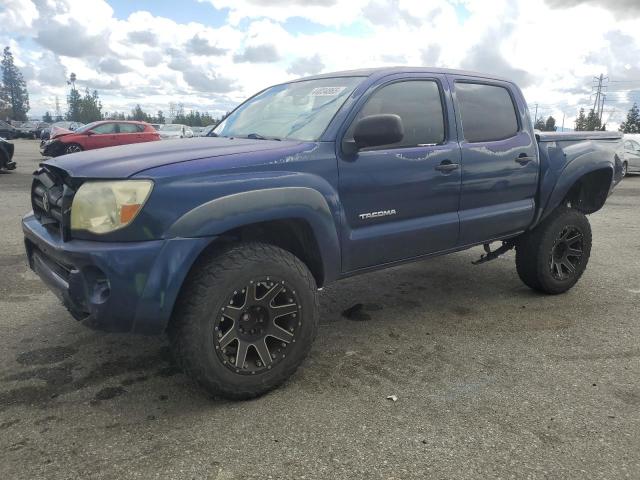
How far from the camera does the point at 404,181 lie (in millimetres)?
3402

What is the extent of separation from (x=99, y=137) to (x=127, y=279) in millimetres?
16391

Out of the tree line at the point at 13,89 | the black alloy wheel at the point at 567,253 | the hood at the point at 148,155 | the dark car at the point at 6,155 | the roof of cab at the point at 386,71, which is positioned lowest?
the black alloy wheel at the point at 567,253

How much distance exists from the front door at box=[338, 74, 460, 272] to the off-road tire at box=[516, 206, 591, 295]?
106 cm

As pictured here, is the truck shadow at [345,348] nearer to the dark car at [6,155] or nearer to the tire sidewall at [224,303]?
the tire sidewall at [224,303]

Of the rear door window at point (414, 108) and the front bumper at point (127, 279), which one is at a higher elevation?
the rear door window at point (414, 108)

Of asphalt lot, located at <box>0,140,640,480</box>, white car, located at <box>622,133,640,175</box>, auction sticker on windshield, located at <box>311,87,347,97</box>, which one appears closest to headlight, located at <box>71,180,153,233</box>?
asphalt lot, located at <box>0,140,640,480</box>

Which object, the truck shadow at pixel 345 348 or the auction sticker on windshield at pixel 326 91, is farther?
the auction sticker on windshield at pixel 326 91

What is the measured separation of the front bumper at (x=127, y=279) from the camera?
97.3 inches

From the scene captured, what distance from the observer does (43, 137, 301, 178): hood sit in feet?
8.65

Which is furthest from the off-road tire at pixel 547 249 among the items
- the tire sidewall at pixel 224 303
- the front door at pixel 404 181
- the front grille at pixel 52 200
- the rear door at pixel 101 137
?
the rear door at pixel 101 137

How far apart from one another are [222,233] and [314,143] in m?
0.81

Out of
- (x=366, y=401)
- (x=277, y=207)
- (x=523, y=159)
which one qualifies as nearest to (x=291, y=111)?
(x=277, y=207)

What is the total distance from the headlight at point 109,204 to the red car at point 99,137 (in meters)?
15.0

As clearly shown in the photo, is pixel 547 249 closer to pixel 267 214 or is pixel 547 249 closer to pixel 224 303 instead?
pixel 267 214
